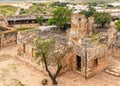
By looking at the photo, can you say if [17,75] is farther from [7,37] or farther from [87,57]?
[7,37]

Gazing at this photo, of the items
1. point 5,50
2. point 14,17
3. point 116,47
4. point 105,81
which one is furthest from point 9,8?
point 105,81

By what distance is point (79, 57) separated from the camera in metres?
27.2

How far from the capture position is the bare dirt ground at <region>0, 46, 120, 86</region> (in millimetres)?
25172

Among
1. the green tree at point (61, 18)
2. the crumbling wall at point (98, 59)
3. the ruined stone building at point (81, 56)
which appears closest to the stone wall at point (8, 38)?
the ruined stone building at point (81, 56)

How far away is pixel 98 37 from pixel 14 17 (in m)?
20.3

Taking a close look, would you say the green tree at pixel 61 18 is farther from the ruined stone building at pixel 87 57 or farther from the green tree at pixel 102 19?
the ruined stone building at pixel 87 57

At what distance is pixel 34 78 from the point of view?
26.2 m

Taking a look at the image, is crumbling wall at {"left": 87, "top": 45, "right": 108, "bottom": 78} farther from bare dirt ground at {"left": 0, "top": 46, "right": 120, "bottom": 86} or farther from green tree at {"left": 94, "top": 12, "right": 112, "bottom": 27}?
green tree at {"left": 94, "top": 12, "right": 112, "bottom": 27}

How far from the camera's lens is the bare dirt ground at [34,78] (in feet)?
82.6

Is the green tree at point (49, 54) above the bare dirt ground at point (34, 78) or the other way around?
above

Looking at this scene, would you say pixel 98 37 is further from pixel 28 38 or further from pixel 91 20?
pixel 28 38

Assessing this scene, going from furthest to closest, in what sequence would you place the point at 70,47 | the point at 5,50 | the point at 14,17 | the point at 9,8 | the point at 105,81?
the point at 9,8 < the point at 14,17 < the point at 5,50 < the point at 70,47 < the point at 105,81

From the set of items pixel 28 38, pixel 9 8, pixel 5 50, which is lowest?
pixel 9 8

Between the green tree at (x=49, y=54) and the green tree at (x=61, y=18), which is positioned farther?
the green tree at (x=61, y=18)
